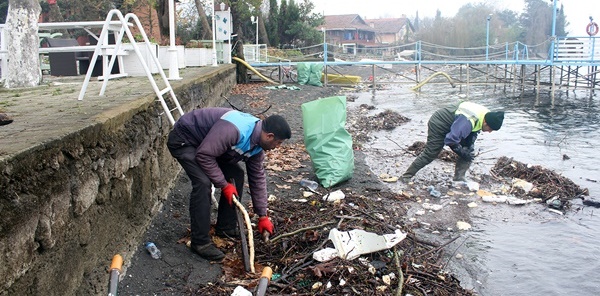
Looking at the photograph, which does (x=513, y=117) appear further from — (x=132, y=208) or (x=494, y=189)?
(x=132, y=208)

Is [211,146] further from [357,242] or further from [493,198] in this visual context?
[493,198]

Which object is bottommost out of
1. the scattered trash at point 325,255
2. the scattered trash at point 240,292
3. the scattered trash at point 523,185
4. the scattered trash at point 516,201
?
the scattered trash at point 516,201

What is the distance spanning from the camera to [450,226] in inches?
229

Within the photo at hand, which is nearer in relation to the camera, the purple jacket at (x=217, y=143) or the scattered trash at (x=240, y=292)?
the scattered trash at (x=240, y=292)

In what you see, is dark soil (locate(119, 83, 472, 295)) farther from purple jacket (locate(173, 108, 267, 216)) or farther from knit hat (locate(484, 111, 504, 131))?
knit hat (locate(484, 111, 504, 131))

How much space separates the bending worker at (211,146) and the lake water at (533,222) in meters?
2.18

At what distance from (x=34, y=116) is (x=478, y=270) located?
4.03m

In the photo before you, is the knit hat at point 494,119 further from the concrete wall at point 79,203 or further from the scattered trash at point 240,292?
the scattered trash at point 240,292

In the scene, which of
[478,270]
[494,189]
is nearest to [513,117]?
[494,189]

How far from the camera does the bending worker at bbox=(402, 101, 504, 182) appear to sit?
6742 millimetres

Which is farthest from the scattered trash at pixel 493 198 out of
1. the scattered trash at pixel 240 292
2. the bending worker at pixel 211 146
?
the scattered trash at pixel 240 292

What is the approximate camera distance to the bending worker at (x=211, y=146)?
3.82 m

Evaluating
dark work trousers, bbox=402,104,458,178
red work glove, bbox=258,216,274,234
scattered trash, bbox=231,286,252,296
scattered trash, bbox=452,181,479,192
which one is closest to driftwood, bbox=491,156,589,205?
scattered trash, bbox=452,181,479,192

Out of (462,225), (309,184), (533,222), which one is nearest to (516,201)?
(533,222)
